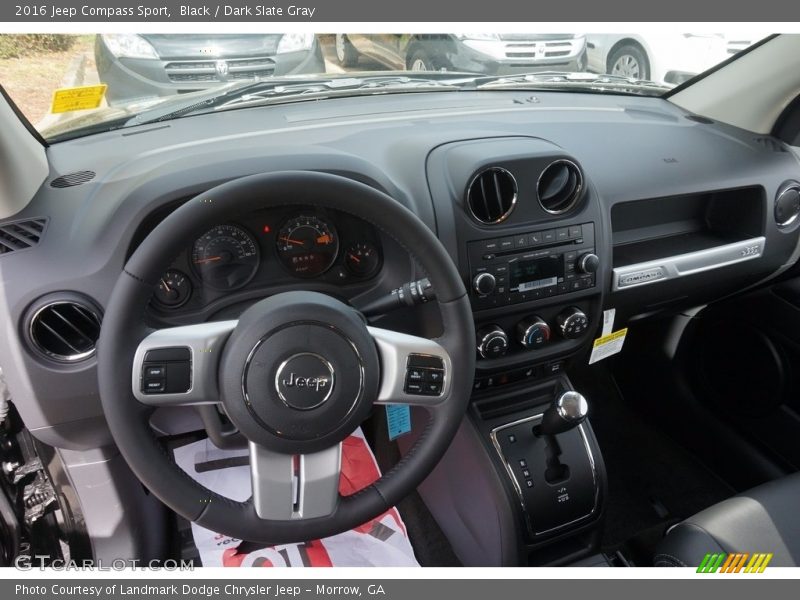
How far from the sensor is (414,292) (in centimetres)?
125

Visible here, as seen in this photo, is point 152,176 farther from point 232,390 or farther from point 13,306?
point 232,390

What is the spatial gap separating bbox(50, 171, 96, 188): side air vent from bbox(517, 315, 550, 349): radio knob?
41.9 inches

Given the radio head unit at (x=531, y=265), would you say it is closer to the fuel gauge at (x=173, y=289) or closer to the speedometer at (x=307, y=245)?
the speedometer at (x=307, y=245)

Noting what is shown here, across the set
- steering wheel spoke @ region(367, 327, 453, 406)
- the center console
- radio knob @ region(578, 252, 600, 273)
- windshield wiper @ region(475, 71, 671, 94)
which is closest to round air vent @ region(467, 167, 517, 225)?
the center console

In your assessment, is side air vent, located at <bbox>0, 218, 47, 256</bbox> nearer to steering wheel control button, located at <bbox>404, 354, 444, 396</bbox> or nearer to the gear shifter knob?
steering wheel control button, located at <bbox>404, 354, 444, 396</bbox>

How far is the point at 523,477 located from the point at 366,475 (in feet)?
1.61

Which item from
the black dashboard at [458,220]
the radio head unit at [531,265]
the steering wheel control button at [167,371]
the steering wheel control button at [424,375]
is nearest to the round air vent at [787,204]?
the black dashboard at [458,220]

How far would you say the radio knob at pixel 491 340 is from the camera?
159 cm

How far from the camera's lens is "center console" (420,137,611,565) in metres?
1.52

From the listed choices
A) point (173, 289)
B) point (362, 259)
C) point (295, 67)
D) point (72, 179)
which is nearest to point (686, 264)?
point (362, 259)

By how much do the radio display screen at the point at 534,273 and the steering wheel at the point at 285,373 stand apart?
437 millimetres

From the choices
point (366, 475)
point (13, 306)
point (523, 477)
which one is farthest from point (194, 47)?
point (523, 477)

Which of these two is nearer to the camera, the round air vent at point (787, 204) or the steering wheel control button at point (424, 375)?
the steering wheel control button at point (424, 375)

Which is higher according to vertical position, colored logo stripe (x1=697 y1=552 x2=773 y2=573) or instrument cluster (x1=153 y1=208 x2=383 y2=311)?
instrument cluster (x1=153 y1=208 x2=383 y2=311)
